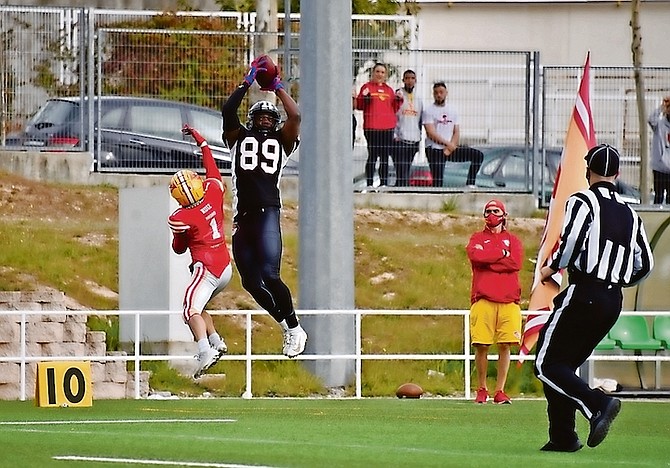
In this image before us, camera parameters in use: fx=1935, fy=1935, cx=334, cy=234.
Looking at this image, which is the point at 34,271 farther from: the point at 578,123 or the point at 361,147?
the point at 578,123

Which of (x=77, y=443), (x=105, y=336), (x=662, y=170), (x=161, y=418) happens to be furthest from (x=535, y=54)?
(x=77, y=443)

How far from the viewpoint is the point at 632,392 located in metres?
21.6

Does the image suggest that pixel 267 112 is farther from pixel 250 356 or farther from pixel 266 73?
pixel 250 356

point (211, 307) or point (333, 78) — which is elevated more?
point (333, 78)

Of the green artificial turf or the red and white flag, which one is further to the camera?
the red and white flag

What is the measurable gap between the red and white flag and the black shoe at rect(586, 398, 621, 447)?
7.62 meters

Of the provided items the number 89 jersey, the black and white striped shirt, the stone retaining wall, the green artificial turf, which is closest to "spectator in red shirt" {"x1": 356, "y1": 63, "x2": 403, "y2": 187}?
the stone retaining wall

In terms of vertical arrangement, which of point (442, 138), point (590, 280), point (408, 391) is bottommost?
point (408, 391)

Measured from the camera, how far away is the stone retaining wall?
2067 centimetres

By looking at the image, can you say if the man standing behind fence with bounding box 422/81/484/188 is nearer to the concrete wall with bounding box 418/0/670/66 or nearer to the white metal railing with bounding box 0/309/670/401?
the white metal railing with bounding box 0/309/670/401

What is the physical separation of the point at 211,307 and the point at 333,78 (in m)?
4.41

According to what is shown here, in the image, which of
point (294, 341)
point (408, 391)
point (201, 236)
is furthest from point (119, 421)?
point (408, 391)

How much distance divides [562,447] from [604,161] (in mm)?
1858

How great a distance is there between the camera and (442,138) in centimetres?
2733
